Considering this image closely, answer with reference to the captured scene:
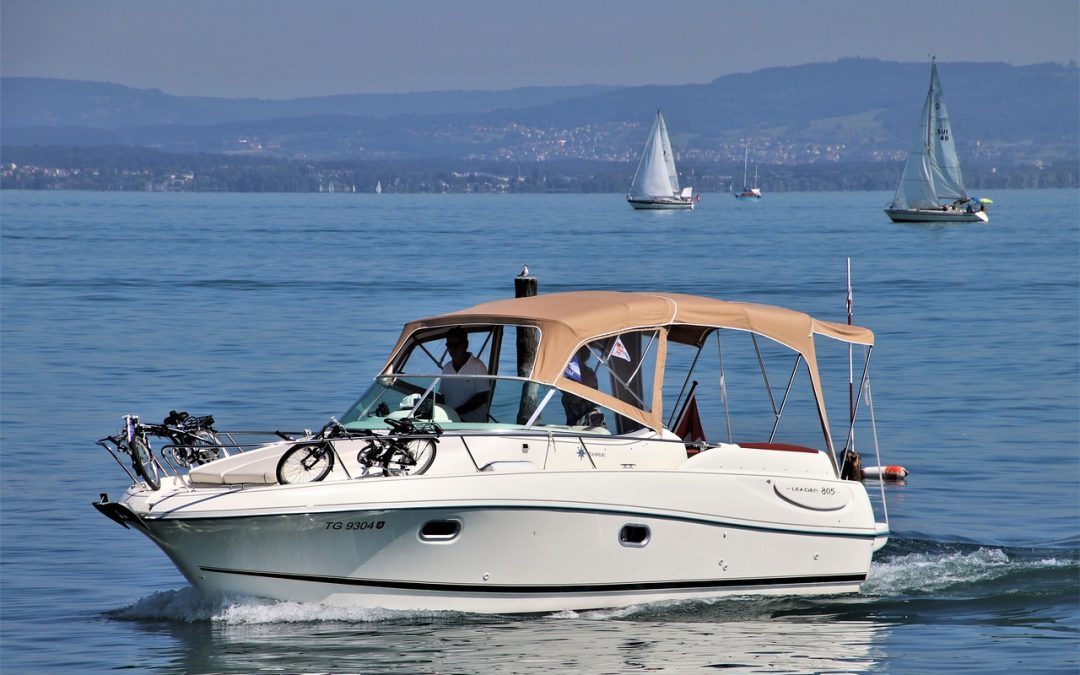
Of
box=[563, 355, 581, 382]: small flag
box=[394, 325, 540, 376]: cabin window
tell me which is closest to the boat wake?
box=[563, 355, 581, 382]: small flag

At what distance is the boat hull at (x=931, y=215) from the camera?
9975cm

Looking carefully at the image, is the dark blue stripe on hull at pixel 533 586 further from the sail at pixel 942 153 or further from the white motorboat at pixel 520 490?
the sail at pixel 942 153

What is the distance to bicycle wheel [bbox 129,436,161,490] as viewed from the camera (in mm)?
11930

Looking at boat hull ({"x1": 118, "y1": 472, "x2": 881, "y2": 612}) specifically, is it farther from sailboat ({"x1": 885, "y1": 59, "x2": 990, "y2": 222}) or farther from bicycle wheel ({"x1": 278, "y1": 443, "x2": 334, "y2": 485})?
sailboat ({"x1": 885, "y1": 59, "x2": 990, "y2": 222})

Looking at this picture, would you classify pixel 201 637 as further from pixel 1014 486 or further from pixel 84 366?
pixel 84 366

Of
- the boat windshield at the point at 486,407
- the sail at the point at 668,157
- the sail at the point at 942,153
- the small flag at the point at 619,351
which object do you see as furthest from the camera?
the sail at the point at 668,157

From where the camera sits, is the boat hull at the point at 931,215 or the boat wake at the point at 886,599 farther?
the boat hull at the point at 931,215

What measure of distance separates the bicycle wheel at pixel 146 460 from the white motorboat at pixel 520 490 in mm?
19

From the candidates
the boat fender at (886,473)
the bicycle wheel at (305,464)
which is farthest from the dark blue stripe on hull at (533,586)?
the boat fender at (886,473)

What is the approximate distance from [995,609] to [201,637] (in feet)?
23.5

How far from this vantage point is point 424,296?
47156 mm

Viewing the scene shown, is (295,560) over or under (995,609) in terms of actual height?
over

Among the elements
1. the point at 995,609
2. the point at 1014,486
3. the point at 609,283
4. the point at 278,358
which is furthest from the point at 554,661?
the point at 609,283

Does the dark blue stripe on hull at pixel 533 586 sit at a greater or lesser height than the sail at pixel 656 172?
lesser
